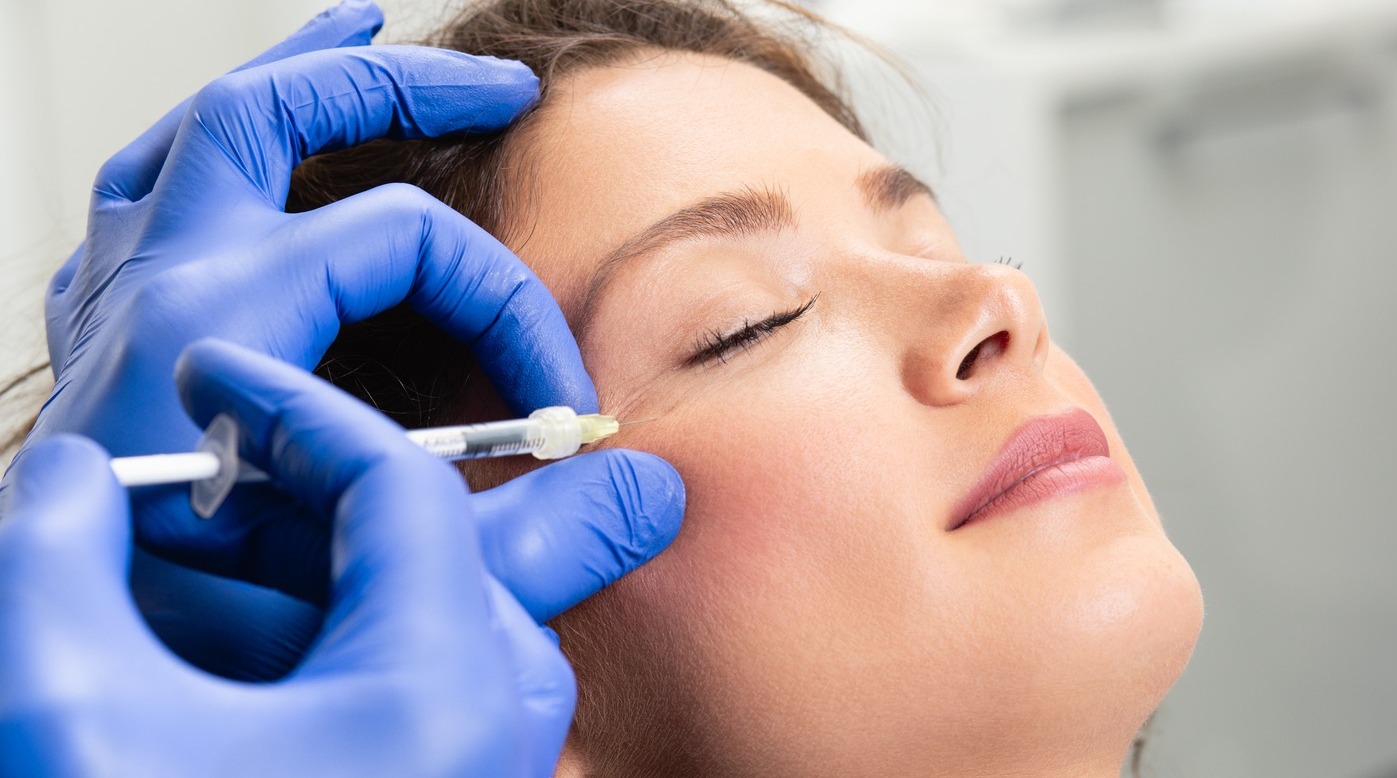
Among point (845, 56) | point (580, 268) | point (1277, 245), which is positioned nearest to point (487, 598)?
point (580, 268)

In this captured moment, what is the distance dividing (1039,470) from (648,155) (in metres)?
0.40

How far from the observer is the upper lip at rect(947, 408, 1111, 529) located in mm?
846

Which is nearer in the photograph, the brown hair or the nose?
the nose

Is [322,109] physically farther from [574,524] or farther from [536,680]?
[536,680]

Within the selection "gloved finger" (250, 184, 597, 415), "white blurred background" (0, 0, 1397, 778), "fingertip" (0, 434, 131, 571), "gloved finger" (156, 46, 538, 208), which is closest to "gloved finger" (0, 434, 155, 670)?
"fingertip" (0, 434, 131, 571)

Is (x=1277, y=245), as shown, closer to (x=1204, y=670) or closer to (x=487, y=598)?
(x=1204, y=670)

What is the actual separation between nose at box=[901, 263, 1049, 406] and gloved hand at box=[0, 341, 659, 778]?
35cm

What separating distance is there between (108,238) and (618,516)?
0.50 metres

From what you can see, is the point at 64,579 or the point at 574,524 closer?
the point at 64,579

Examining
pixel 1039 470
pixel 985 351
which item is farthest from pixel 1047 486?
pixel 985 351

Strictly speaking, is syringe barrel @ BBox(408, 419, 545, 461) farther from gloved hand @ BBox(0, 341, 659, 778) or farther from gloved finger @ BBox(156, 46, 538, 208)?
gloved finger @ BBox(156, 46, 538, 208)

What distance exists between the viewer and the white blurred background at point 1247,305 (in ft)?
8.13

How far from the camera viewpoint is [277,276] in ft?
2.70

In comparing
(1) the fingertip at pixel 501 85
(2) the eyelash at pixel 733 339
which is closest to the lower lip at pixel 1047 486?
(2) the eyelash at pixel 733 339
